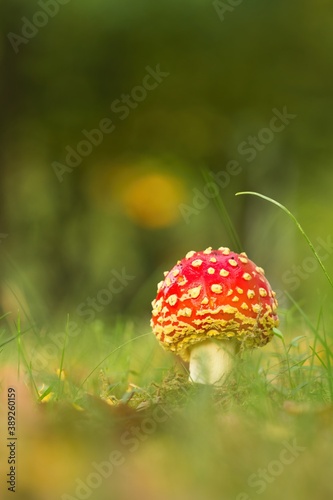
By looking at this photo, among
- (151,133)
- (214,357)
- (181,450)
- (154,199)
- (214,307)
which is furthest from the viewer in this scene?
(154,199)

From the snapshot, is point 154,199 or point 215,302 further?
point 154,199

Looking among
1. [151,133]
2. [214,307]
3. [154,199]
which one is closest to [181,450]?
[214,307]

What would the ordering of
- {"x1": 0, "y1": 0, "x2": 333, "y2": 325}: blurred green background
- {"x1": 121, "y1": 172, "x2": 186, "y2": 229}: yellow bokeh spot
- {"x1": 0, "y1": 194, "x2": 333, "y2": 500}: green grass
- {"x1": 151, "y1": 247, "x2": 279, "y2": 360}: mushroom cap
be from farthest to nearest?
{"x1": 121, "y1": 172, "x2": 186, "y2": 229}: yellow bokeh spot → {"x1": 0, "y1": 0, "x2": 333, "y2": 325}: blurred green background → {"x1": 151, "y1": 247, "x2": 279, "y2": 360}: mushroom cap → {"x1": 0, "y1": 194, "x2": 333, "y2": 500}: green grass

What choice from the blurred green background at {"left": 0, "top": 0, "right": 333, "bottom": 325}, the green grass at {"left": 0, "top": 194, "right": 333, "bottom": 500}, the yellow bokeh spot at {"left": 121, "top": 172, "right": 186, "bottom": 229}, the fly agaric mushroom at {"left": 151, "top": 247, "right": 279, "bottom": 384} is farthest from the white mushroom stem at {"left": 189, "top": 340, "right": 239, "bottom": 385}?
the yellow bokeh spot at {"left": 121, "top": 172, "right": 186, "bottom": 229}

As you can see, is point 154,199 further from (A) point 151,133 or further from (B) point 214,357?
(B) point 214,357

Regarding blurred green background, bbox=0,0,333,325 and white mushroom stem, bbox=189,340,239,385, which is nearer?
white mushroom stem, bbox=189,340,239,385

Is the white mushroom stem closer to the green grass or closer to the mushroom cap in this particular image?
the mushroom cap

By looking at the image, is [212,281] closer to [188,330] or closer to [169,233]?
[188,330]

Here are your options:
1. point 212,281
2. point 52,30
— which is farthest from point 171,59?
point 212,281
